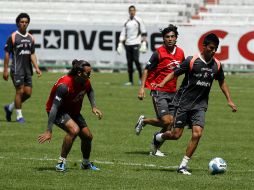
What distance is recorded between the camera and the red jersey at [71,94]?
13242 millimetres

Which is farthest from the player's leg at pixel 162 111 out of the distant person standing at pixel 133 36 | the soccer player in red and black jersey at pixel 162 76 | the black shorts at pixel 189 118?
the distant person standing at pixel 133 36

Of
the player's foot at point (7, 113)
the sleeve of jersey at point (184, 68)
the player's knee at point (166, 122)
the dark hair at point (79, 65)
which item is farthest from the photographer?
the player's foot at point (7, 113)

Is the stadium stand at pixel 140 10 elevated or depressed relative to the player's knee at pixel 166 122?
elevated

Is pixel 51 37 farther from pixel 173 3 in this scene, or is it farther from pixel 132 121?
pixel 132 121

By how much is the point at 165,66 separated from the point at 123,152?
162 centimetres

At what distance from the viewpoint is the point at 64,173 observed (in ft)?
43.1

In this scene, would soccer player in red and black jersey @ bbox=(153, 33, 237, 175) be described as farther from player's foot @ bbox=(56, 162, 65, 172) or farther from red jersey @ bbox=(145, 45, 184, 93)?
red jersey @ bbox=(145, 45, 184, 93)

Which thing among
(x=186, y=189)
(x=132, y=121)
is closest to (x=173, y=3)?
(x=132, y=121)

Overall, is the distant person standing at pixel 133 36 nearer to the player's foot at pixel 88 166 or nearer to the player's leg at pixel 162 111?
the player's leg at pixel 162 111

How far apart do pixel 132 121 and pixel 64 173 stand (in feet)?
26.3

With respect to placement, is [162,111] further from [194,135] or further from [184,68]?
[194,135]

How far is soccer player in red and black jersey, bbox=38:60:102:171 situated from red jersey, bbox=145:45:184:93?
9.59 feet

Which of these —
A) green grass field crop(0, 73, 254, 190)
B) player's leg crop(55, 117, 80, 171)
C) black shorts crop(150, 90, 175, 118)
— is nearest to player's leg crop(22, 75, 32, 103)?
green grass field crop(0, 73, 254, 190)

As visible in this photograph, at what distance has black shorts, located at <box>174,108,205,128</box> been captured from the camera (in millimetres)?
13578
